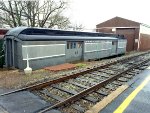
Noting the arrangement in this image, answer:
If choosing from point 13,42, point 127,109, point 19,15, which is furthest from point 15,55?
point 19,15

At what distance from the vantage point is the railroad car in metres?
13.0

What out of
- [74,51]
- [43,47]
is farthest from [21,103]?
[74,51]

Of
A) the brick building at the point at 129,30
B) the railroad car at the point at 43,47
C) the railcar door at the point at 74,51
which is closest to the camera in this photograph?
the railroad car at the point at 43,47

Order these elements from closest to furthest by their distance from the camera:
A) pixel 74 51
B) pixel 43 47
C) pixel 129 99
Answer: pixel 129 99
pixel 43 47
pixel 74 51

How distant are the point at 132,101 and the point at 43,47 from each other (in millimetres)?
8412

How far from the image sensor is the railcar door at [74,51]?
17.2 meters

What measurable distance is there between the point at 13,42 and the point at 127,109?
377 inches

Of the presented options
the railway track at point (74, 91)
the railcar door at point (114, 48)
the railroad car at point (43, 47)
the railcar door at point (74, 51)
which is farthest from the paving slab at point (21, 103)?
the railcar door at point (114, 48)

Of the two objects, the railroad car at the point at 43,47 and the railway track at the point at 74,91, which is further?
the railroad car at the point at 43,47

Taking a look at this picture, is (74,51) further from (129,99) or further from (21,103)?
(21,103)

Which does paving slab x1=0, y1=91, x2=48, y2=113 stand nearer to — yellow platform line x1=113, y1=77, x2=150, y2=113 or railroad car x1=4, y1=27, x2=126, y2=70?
yellow platform line x1=113, y1=77, x2=150, y2=113

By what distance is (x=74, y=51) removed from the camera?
1805 centimetres

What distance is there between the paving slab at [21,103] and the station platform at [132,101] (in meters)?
2.26

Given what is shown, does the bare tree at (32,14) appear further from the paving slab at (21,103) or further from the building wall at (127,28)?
the paving slab at (21,103)
